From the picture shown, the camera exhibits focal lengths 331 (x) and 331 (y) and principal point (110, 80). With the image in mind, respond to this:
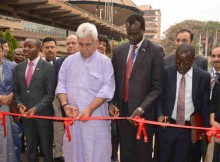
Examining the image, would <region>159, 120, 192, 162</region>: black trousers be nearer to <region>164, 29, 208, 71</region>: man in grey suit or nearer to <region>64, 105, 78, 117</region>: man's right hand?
<region>64, 105, 78, 117</region>: man's right hand

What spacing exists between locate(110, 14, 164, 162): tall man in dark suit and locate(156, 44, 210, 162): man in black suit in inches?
7.2

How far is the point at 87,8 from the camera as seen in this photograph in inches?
1948

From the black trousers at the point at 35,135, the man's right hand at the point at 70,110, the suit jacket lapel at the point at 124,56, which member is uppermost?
the suit jacket lapel at the point at 124,56

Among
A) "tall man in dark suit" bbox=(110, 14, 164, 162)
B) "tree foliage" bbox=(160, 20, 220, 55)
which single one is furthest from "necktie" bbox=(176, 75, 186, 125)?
"tree foliage" bbox=(160, 20, 220, 55)

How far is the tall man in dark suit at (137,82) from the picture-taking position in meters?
3.75

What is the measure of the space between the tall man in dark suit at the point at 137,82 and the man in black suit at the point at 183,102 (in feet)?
0.60

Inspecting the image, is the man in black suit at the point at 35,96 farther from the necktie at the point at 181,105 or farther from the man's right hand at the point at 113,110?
the necktie at the point at 181,105

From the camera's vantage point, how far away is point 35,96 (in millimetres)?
4426

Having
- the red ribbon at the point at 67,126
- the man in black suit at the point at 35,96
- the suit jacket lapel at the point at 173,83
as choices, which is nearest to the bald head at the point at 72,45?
the man in black suit at the point at 35,96

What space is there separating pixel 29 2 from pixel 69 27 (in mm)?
11934

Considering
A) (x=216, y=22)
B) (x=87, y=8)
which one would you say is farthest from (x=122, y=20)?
(x=216, y=22)

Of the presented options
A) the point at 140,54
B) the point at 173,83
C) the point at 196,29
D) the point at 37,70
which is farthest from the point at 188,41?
the point at 196,29

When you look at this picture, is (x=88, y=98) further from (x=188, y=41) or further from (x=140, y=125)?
(x=188, y=41)

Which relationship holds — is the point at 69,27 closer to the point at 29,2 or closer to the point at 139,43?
the point at 29,2
